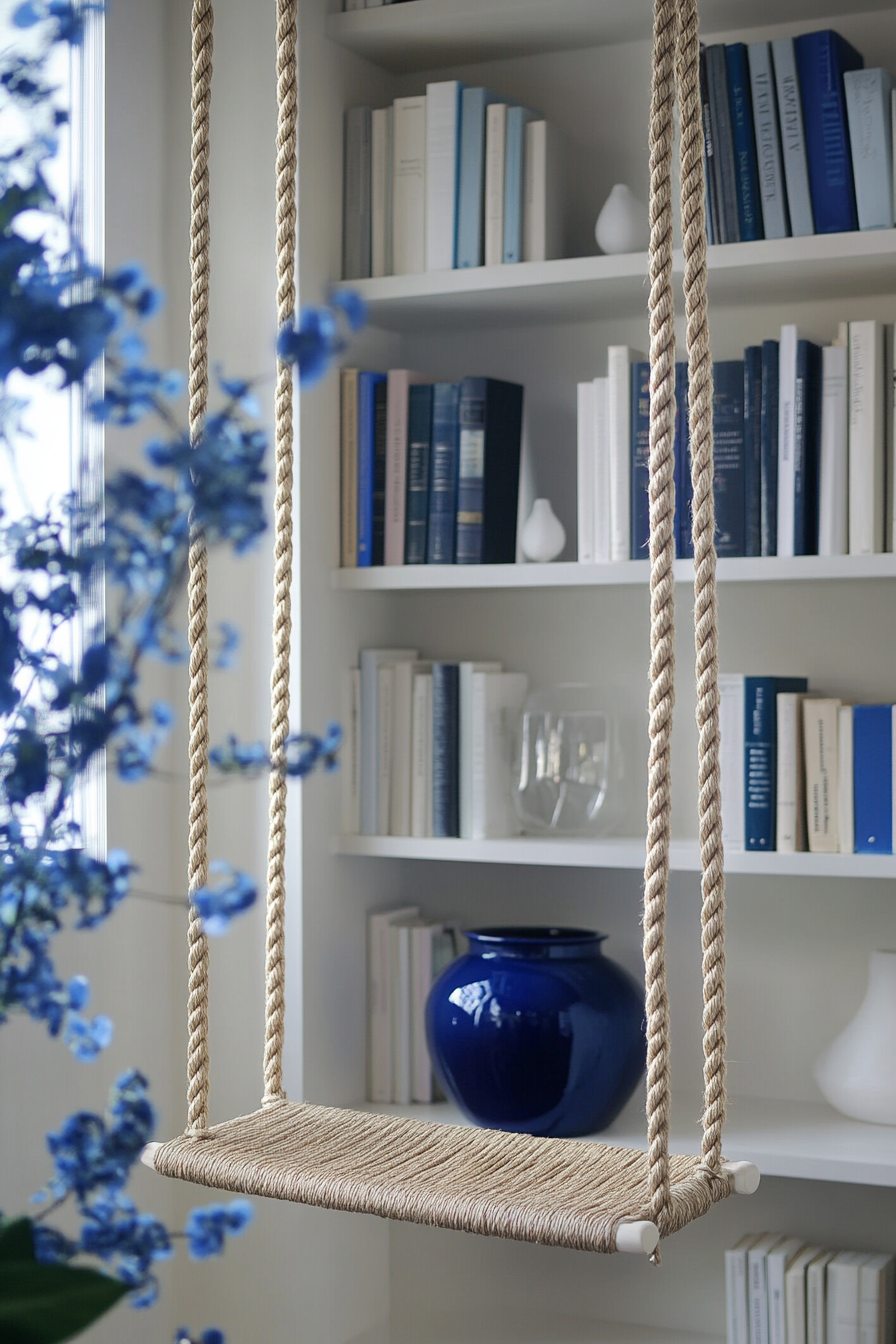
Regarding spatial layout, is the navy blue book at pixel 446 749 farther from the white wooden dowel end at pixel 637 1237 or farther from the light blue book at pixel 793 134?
the white wooden dowel end at pixel 637 1237

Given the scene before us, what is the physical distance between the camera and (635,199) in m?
2.09

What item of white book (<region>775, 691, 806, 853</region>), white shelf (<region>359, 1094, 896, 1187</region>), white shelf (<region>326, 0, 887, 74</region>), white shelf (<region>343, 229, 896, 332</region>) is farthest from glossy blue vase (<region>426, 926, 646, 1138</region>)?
white shelf (<region>326, 0, 887, 74</region>)

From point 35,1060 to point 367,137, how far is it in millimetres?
1345

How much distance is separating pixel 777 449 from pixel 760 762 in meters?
0.40

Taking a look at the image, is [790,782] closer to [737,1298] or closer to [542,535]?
[542,535]

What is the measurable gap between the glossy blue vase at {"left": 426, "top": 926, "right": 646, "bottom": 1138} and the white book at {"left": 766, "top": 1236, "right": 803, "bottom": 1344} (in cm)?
28

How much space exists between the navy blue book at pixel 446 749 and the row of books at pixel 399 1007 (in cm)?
19

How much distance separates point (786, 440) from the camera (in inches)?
76.4

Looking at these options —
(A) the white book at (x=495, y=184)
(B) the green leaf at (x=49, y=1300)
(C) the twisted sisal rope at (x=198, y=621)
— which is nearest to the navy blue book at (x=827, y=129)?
(A) the white book at (x=495, y=184)

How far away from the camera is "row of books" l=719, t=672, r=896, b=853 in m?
1.91

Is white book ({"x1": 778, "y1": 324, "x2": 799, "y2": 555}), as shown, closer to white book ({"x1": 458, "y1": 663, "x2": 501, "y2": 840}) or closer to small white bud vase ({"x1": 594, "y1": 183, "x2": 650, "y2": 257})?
small white bud vase ({"x1": 594, "y1": 183, "x2": 650, "y2": 257})

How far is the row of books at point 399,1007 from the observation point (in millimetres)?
2229

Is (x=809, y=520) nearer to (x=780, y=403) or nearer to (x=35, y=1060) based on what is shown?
(x=780, y=403)

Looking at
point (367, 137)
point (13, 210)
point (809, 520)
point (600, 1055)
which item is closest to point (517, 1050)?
point (600, 1055)
